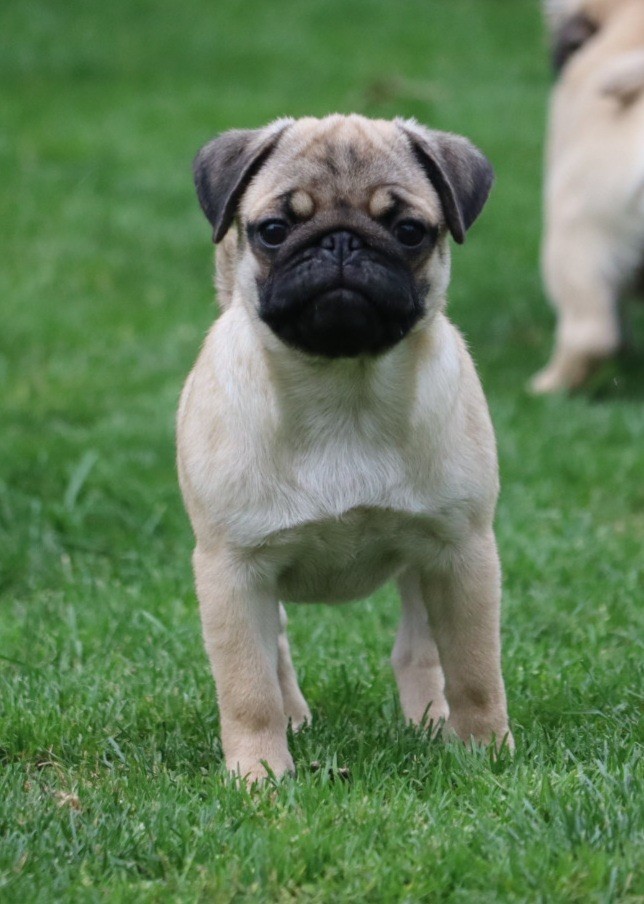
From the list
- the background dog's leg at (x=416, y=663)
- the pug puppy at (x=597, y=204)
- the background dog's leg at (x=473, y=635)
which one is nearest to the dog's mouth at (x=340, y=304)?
the background dog's leg at (x=473, y=635)

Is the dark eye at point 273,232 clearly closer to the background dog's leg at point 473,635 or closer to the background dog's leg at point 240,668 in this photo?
the background dog's leg at point 240,668

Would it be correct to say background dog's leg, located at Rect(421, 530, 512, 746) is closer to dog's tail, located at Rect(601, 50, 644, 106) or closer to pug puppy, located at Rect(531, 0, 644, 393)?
pug puppy, located at Rect(531, 0, 644, 393)

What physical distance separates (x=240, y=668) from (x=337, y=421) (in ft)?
2.41

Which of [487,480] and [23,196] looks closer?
[487,480]

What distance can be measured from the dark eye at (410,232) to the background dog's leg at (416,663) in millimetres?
1051

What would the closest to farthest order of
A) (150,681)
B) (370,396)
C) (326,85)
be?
1. (370,396)
2. (150,681)
3. (326,85)

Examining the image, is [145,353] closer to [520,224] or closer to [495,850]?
[520,224]

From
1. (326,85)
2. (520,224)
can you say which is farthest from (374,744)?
(326,85)

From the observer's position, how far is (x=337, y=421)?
13.3ft

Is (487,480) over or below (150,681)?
over

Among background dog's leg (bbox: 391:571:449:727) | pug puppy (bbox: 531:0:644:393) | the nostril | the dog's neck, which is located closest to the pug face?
the nostril

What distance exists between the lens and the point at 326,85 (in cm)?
1498

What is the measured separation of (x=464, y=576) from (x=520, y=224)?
8.12 m

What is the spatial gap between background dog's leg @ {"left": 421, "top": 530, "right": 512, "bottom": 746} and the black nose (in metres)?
0.88
